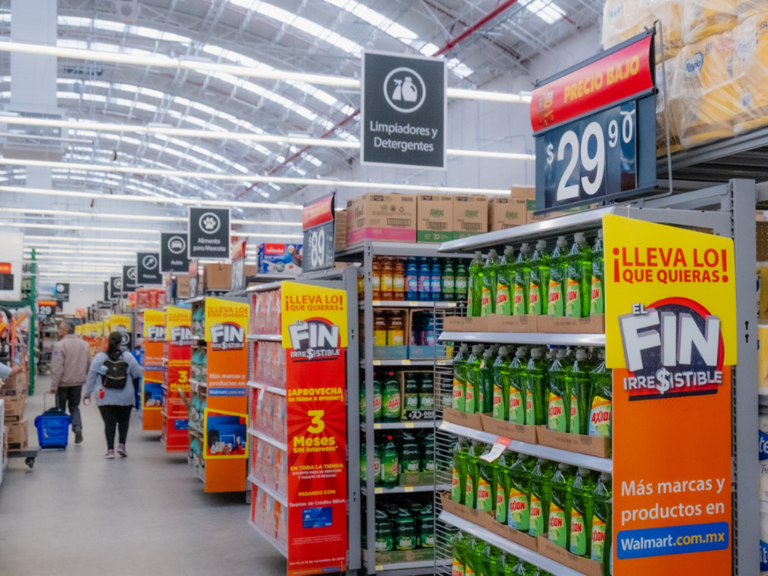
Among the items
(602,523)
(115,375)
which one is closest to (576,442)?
(602,523)

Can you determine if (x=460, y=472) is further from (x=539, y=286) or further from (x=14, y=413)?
(x=14, y=413)

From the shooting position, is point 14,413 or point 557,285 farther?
point 14,413

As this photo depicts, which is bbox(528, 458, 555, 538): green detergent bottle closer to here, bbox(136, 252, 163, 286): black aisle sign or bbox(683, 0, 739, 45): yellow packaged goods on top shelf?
bbox(683, 0, 739, 45): yellow packaged goods on top shelf

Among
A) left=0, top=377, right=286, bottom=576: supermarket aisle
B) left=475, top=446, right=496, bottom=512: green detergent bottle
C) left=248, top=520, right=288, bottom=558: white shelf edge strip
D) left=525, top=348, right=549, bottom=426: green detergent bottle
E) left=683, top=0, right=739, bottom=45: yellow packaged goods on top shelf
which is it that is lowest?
left=0, top=377, right=286, bottom=576: supermarket aisle

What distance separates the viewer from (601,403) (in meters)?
2.79

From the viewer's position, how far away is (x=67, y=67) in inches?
845

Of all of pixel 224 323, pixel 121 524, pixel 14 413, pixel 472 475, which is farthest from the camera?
pixel 14 413

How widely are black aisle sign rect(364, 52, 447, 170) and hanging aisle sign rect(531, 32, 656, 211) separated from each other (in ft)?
13.1

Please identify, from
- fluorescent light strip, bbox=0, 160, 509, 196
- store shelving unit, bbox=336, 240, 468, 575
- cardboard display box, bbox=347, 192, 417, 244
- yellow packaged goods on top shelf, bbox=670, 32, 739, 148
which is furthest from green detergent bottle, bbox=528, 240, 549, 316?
fluorescent light strip, bbox=0, 160, 509, 196

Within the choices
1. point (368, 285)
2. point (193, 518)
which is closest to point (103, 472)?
point (193, 518)

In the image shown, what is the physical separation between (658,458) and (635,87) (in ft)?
4.34

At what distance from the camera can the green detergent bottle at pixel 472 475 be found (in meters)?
3.58

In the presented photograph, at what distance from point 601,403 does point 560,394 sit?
0.27 metres

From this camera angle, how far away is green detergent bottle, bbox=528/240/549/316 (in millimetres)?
3238
